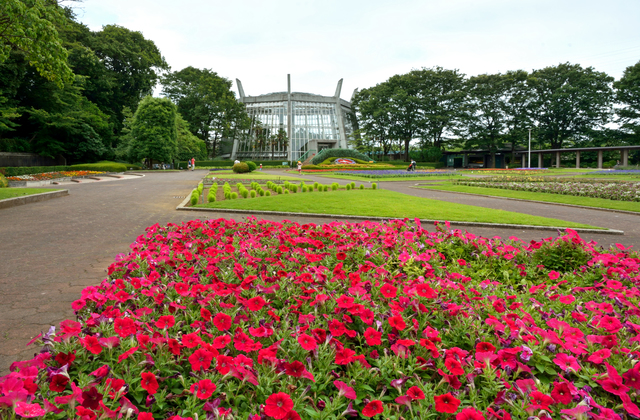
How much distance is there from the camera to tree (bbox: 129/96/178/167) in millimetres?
40031

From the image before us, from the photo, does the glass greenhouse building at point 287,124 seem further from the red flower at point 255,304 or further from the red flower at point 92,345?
the red flower at point 92,345

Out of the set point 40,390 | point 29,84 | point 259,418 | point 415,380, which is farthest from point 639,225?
point 29,84

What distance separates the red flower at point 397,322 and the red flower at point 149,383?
1.19 meters

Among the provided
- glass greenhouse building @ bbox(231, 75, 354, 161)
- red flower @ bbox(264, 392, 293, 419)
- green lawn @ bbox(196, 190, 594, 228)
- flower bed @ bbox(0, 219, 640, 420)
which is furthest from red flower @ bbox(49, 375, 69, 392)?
glass greenhouse building @ bbox(231, 75, 354, 161)

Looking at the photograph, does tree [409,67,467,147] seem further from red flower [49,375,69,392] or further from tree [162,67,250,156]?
red flower [49,375,69,392]

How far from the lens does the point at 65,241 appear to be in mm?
7055

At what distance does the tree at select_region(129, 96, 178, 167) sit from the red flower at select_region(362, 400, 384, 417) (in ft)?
142

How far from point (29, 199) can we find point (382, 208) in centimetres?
1214

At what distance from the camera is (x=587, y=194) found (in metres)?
15.2

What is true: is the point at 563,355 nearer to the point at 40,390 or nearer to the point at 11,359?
the point at 40,390

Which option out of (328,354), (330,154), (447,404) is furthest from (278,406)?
(330,154)

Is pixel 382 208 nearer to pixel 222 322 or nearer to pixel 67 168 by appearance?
pixel 222 322

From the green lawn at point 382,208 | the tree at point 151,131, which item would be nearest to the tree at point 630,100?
the green lawn at point 382,208

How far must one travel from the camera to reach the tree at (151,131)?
4003 cm
